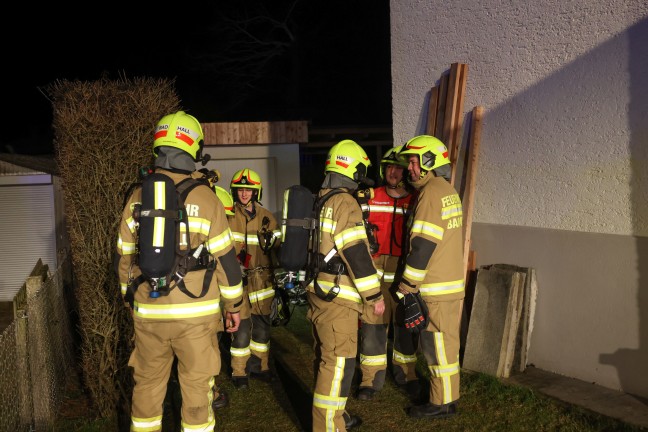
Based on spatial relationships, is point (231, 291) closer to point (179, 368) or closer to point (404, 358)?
point (179, 368)

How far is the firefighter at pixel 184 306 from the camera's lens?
399cm

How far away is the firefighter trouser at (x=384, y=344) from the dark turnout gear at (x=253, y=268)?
1024 millimetres

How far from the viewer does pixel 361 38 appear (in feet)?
101

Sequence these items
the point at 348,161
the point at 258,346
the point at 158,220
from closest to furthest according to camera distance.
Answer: the point at 158,220 < the point at 348,161 < the point at 258,346

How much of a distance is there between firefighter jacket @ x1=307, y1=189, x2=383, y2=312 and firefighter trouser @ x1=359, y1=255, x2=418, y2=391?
92 centimetres

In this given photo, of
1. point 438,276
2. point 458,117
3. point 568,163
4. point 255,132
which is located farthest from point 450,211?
point 255,132

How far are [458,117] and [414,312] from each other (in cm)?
257

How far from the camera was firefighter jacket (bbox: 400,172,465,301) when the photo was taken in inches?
191

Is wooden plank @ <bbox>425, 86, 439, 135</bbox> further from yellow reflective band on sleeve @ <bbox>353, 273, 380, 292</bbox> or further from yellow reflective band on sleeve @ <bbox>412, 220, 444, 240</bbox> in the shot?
yellow reflective band on sleeve @ <bbox>353, 273, 380, 292</bbox>

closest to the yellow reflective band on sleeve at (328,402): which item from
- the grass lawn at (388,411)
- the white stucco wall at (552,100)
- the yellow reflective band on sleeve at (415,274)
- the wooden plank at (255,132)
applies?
the grass lawn at (388,411)

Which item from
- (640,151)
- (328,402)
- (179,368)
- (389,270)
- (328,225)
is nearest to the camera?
(179,368)

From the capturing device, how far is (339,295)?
4.64 metres

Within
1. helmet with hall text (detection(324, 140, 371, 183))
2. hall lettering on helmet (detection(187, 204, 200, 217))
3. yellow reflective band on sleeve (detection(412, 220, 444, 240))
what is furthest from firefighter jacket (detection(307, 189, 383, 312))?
hall lettering on helmet (detection(187, 204, 200, 217))

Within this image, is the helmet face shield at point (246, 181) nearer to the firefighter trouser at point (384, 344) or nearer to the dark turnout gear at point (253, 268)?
the dark turnout gear at point (253, 268)
